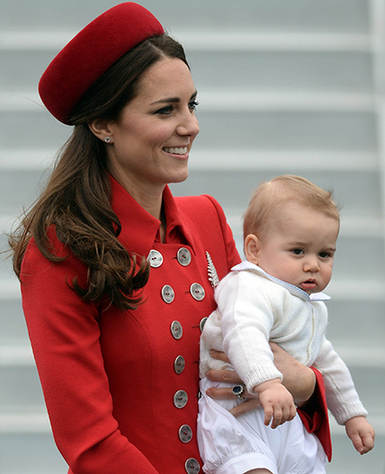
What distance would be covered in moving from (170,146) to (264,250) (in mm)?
359

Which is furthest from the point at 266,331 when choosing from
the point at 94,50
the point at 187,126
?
the point at 94,50

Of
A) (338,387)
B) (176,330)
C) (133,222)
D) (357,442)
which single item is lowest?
(357,442)

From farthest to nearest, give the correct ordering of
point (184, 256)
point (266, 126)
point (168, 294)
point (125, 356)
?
point (266, 126) → point (184, 256) → point (168, 294) → point (125, 356)

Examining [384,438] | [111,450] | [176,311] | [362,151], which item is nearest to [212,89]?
[362,151]

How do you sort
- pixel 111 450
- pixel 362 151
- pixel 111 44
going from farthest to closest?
A: pixel 362 151, pixel 111 44, pixel 111 450

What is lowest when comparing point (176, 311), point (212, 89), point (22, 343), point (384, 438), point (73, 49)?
point (384, 438)

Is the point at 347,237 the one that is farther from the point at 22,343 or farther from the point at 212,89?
the point at 22,343

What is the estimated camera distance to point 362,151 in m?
3.78

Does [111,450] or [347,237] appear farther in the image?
[347,237]

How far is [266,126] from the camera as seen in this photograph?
3861 millimetres

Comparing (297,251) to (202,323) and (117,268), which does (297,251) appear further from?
(117,268)

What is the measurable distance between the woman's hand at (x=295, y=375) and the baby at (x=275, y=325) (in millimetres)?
49

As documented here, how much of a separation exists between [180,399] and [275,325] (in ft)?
0.96

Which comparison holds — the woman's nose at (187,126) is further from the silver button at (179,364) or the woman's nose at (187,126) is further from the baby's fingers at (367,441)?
the baby's fingers at (367,441)
